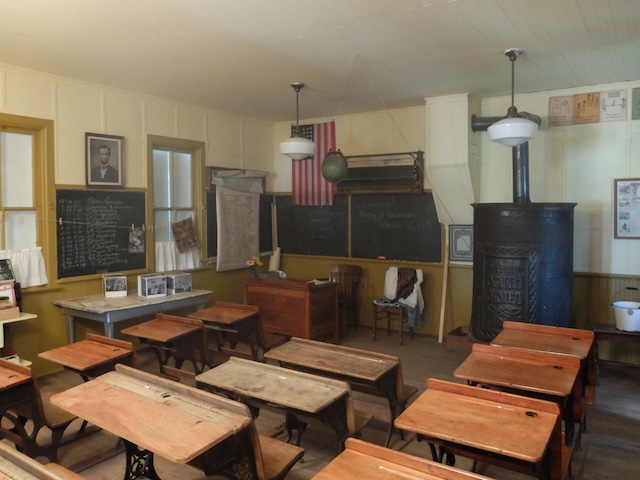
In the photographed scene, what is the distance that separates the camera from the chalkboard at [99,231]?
4574mm

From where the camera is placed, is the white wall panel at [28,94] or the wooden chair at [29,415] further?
the white wall panel at [28,94]

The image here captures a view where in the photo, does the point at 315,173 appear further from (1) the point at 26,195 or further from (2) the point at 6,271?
(2) the point at 6,271

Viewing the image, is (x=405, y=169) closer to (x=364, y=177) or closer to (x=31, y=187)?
(x=364, y=177)

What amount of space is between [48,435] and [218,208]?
3.21 metres

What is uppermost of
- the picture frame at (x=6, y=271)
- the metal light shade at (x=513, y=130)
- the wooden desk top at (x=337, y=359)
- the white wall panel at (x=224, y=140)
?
the white wall panel at (x=224, y=140)

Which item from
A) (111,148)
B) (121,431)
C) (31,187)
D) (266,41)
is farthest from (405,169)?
(121,431)

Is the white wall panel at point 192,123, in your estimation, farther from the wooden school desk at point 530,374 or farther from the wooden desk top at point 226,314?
the wooden school desk at point 530,374

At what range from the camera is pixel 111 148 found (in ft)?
16.1

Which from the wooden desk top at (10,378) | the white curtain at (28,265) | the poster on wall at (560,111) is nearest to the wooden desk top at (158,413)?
the wooden desk top at (10,378)

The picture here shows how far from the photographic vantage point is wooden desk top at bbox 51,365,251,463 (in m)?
1.81

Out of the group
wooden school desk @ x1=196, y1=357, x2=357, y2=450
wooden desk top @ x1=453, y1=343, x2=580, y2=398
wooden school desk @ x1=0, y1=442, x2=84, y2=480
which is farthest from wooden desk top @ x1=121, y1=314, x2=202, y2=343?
wooden desk top @ x1=453, y1=343, x2=580, y2=398

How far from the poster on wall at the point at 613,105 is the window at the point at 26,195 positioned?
16.6ft

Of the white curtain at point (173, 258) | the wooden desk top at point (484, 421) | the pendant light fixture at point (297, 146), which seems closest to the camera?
the wooden desk top at point (484, 421)

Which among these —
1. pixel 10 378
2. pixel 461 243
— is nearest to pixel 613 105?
pixel 461 243
